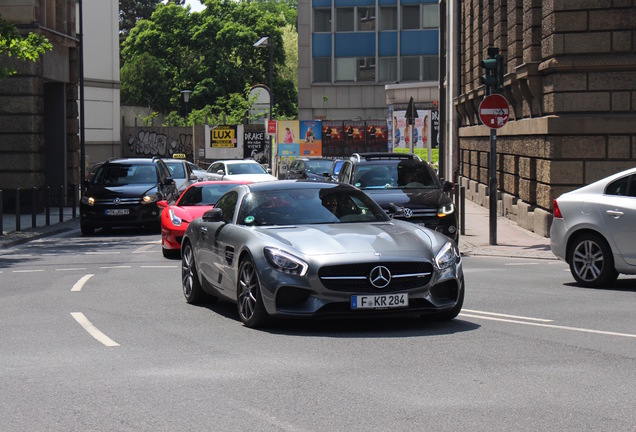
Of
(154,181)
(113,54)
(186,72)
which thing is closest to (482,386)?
(154,181)

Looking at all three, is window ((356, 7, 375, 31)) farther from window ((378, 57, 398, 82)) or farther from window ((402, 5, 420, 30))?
window ((378, 57, 398, 82))

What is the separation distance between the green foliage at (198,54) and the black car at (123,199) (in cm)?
6214

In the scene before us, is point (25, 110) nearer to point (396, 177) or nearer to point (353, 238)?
point (396, 177)

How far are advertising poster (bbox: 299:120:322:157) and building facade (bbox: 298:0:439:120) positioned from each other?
637 inches

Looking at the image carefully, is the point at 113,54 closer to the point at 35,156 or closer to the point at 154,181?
the point at 35,156

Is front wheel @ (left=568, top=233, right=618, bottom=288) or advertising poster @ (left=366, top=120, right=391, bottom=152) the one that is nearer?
front wheel @ (left=568, top=233, right=618, bottom=288)

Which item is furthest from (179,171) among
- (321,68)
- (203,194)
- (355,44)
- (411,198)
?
(355,44)

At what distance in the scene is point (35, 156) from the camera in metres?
31.9

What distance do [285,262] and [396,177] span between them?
10.7 meters

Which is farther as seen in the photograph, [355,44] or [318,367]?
[355,44]

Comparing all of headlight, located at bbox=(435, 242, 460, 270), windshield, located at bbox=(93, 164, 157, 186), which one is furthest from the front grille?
windshield, located at bbox=(93, 164, 157, 186)

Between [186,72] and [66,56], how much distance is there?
180ft

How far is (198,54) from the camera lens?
9081 centimetres

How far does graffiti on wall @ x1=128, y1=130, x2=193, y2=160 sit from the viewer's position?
247 feet
